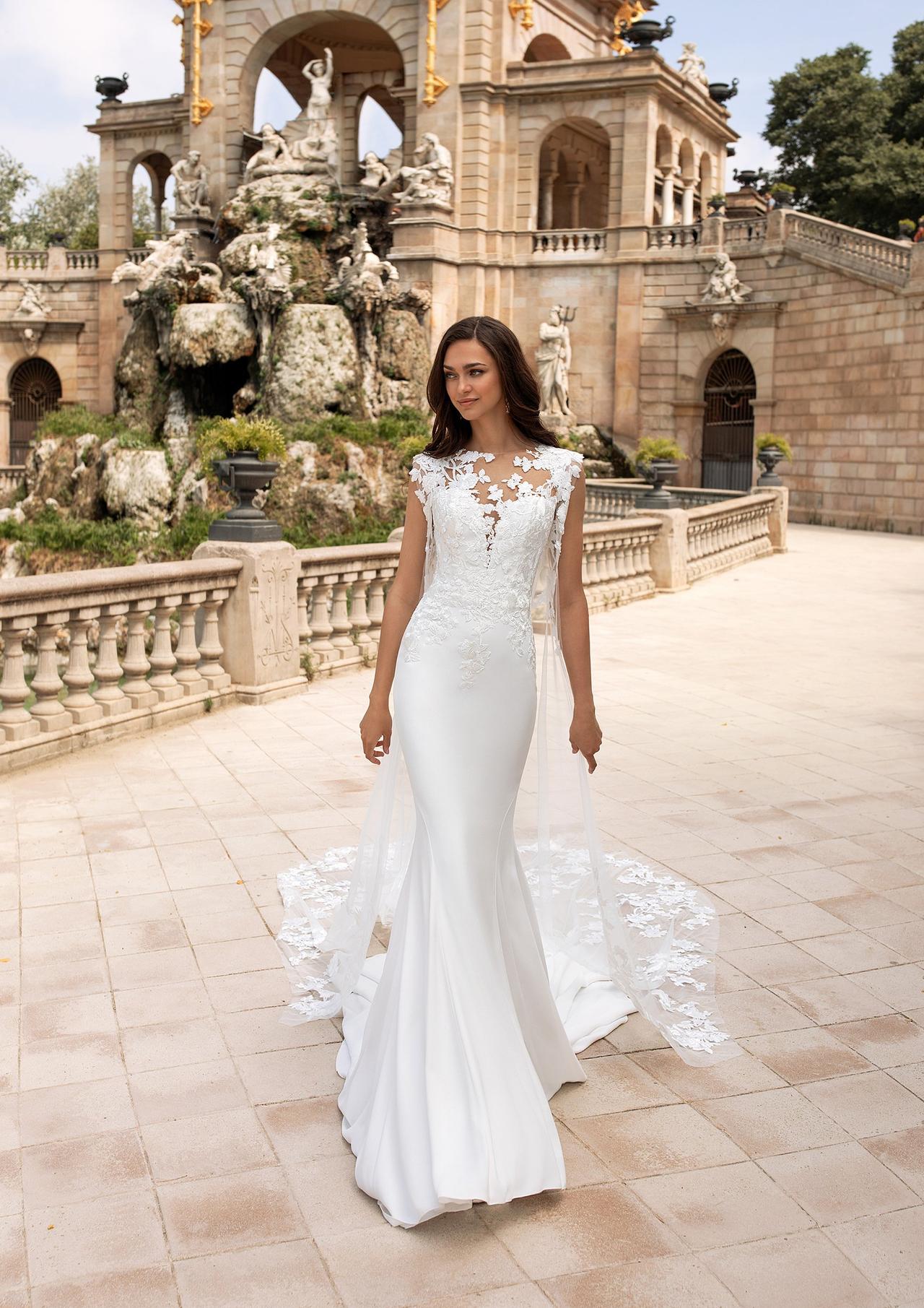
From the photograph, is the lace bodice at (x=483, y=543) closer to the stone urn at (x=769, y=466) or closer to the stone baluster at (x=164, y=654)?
the stone baluster at (x=164, y=654)

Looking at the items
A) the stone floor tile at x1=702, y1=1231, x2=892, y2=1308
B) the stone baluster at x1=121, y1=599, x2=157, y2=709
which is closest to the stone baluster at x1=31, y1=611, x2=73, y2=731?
the stone baluster at x1=121, y1=599, x2=157, y2=709

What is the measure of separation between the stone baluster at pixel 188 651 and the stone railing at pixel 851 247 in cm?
2245

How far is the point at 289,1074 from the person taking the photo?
12.9ft

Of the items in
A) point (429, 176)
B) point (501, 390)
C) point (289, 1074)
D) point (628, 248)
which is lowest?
point (289, 1074)

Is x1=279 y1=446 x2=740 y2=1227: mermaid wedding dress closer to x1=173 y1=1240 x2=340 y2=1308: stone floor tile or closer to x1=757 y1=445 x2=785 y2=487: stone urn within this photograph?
x1=173 y1=1240 x2=340 y2=1308: stone floor tile

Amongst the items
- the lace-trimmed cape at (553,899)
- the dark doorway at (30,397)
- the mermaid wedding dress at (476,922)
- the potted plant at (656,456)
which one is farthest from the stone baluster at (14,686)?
the dark doorway at (30,397)

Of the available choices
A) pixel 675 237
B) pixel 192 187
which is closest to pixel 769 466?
pixel 675 237

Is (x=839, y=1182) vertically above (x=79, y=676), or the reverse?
(x=79, y=676)

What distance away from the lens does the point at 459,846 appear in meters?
3.39

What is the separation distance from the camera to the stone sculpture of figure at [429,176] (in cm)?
3156

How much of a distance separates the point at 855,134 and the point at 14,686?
4164 centimetres

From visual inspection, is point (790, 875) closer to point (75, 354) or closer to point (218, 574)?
point (218, 574)

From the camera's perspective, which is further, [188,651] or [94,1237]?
[188,651]

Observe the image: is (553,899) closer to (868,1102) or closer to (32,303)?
(868,1102)
